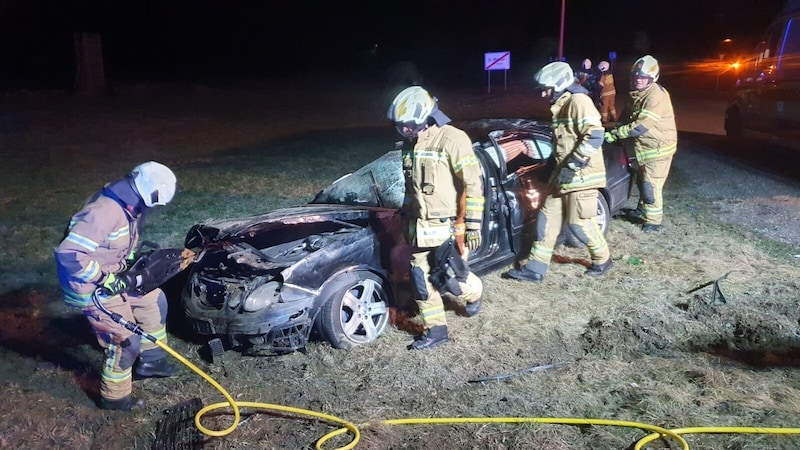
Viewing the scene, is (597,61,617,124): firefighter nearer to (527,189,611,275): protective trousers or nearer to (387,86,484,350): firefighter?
(527,189,611,275): protective trousers

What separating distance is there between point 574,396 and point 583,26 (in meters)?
46.5

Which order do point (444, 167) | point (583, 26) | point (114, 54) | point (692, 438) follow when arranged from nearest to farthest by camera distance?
1. point (692, 438)
2. point (444, 167)
3. point (114, 54)
4. point (583, 26)

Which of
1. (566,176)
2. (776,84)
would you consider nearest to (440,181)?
(566,176)

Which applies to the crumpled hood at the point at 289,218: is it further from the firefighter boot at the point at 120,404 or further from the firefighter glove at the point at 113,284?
the firefighter boot at the point at 120,404

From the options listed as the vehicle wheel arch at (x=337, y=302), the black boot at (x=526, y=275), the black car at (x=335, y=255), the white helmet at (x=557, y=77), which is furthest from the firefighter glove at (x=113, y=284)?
the white helmet at (x=557, y=77)

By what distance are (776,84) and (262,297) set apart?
1036 centimetres

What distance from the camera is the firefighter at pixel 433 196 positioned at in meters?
4.55

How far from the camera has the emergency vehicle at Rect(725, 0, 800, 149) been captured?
1096 cm

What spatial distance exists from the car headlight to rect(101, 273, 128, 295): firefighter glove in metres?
0.80

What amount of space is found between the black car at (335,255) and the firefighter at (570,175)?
200mm

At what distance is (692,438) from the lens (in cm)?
360

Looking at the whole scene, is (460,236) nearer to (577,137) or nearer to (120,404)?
(577,137)

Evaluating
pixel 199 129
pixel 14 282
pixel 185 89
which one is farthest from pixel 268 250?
pixel 185 89

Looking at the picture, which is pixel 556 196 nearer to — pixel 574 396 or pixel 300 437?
pixel 574 396
